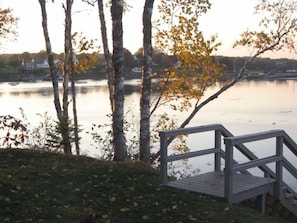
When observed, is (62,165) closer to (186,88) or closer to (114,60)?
(114,60)

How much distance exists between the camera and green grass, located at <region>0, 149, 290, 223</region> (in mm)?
5332

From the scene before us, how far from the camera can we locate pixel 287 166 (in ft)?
25.3

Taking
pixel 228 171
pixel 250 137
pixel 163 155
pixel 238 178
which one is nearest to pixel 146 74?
pixel 238 178

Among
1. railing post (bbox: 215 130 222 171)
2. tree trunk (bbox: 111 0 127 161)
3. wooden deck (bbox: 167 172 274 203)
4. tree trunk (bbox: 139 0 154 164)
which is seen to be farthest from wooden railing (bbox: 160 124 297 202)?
tree trunk (bbox: 139 0 154 164)

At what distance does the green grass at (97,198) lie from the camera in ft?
17.5

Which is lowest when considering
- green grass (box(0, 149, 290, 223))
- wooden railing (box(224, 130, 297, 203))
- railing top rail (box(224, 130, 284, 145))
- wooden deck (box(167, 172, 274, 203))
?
wooden deck (box(167, 172, 274, 203))

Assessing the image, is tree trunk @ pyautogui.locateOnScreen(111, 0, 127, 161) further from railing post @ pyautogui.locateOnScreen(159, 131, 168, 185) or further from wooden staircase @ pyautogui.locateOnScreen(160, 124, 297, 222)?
railing post @ pyautogui.locateOnScreen(159, 131, 168, 185)

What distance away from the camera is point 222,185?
23.3ft

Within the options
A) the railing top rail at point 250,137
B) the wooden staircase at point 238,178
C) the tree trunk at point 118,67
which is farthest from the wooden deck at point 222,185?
the tree trunk at point 118,67

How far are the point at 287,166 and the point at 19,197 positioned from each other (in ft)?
14.9

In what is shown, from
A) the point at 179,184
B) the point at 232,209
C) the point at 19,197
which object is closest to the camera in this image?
the point at 19,197

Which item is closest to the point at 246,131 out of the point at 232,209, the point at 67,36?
the point at 67,36

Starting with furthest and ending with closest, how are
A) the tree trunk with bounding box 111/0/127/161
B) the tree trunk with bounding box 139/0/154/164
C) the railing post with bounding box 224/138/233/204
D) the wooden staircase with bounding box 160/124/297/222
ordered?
the tree trunk with bounding box 139/0/154/164, the tree trunk with bounding box 111/0/127/161, the wooden staircase with bounding box 160/124/297/222, the railing post with bounding box 224/138/233/204

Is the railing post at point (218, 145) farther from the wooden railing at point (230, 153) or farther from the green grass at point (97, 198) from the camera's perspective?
the green grass at point (97, 198)
